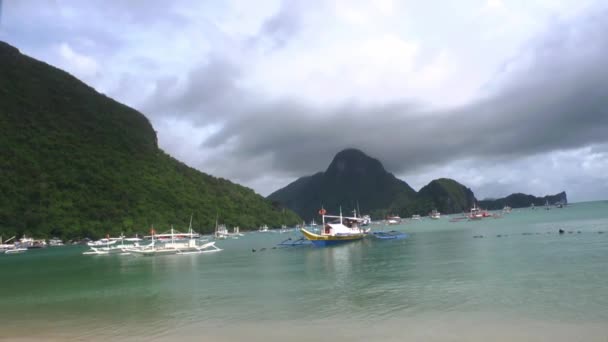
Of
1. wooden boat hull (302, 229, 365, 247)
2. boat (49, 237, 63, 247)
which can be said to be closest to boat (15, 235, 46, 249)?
boat (49, 237, 63, 247)

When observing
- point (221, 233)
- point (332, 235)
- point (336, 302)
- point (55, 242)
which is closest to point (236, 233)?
point (221, 233)

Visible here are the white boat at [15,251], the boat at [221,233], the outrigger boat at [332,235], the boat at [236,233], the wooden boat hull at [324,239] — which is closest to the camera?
the wooden boat hull at [324,239]

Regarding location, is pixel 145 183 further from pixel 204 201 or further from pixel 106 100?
pixel 106 100

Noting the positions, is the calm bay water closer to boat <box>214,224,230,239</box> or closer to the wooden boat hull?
the wooden boat hull

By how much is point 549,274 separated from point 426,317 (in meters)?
12.3

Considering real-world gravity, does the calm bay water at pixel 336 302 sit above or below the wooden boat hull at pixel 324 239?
below

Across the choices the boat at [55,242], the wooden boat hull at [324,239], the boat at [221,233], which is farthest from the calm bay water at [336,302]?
the boat at [221,233]

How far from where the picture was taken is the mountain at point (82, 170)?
87062 millimetres

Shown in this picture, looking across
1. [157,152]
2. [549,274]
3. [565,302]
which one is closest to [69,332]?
[565,302]

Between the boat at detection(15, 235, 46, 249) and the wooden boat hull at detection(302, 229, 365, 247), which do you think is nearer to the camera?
the wooden boat hull at detection(302, 229, 365, 247)

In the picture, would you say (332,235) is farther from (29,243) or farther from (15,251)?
(29,243)

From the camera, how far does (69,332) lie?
15547 millimetres

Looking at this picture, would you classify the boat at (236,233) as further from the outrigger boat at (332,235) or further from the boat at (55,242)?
the outrigger boat at (332,235)

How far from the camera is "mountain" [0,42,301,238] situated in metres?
87.1
